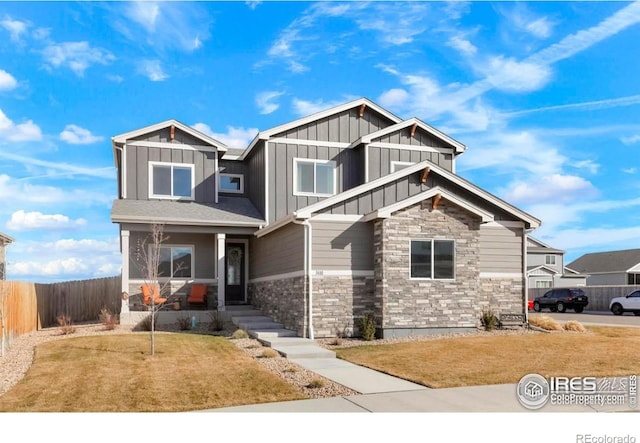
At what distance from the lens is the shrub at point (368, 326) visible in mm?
16234

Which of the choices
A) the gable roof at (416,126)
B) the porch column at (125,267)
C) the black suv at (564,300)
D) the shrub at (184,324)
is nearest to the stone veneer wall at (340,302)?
the shrub at (184,324)

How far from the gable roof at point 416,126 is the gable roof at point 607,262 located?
36.5 metres

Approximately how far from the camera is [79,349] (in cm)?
1438

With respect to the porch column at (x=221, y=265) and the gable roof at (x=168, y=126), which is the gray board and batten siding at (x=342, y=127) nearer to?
the gable roof at (x=168, y=126)

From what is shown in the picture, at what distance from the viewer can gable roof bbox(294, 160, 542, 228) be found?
16784mm

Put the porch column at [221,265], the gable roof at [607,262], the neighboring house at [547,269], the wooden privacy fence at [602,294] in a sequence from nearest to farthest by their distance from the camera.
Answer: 1. the porch column at [221,265]
2. the wooden privacy fence at [602,294]
3. the neighboring house at [547,269]
4. the gable roof at [607,262]

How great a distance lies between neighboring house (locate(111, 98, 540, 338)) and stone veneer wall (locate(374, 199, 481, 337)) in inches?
1.4

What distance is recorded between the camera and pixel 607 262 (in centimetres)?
5572

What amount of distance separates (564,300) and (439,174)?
2157 centimetres

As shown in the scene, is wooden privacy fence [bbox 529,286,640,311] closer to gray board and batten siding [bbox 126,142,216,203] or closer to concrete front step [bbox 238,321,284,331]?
concrete front step [bbox 238,321,284,331]

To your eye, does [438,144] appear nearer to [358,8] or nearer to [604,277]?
[358,8]
